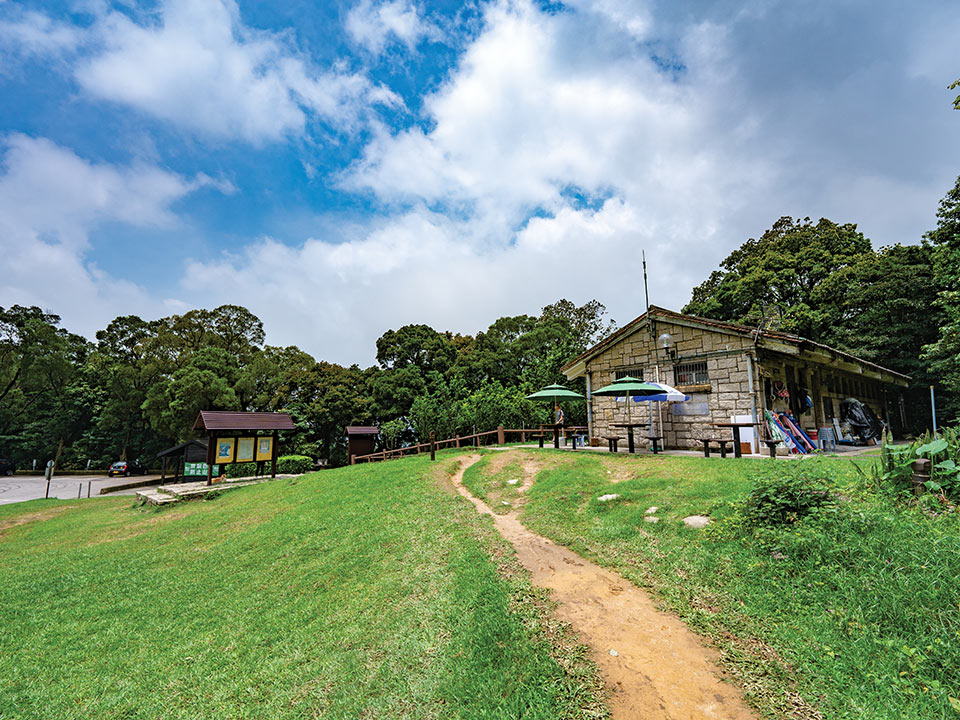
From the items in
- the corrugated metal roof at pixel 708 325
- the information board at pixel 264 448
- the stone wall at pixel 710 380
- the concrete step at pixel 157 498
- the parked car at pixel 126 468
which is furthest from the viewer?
the parked car at pixel 126 468

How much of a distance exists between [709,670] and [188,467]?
28.3 meters

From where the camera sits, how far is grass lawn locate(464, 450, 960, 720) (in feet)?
9.17

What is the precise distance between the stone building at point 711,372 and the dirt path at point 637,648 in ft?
29.8

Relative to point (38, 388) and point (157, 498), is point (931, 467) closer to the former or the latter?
point (157, 498)

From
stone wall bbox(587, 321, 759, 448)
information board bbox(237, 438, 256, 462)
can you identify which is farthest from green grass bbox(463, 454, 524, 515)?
information board bbox(237, 438, 256, 462)

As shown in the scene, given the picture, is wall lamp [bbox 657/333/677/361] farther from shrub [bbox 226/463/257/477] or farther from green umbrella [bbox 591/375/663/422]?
shrub [bbox 226/463/257/477]

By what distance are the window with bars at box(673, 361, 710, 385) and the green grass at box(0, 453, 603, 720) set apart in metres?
8.59

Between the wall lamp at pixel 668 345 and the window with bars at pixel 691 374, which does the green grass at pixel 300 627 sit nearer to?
the window with bars at pixel 691 374

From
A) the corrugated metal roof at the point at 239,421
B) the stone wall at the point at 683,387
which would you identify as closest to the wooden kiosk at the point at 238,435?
the corrugated metal roof at the point at 239,421

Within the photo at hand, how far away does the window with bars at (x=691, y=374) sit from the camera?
12875 millimetres

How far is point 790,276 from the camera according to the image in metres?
25.5

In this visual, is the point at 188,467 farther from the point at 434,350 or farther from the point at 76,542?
the point at 434,350

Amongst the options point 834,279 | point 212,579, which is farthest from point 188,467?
point 834,279

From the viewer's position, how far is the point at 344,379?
31344 millimetres
